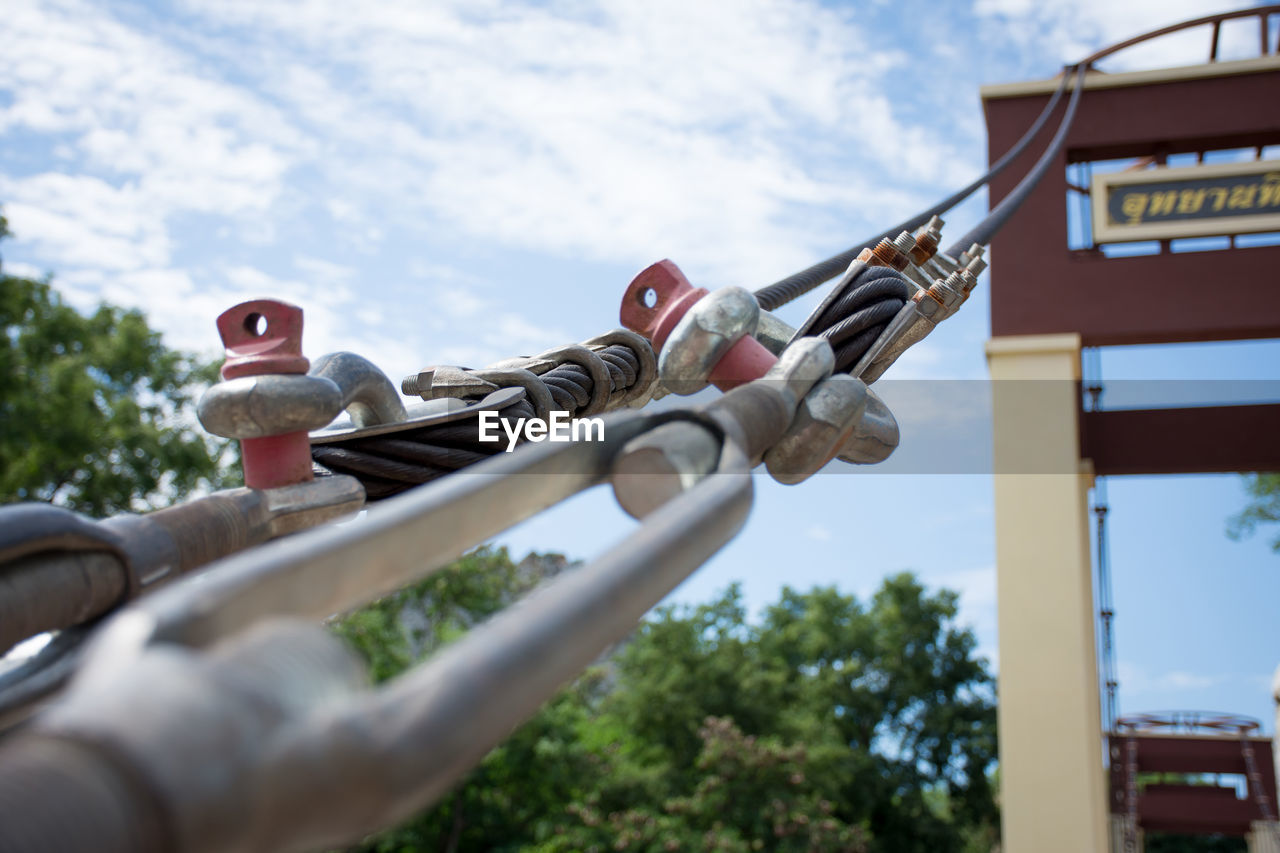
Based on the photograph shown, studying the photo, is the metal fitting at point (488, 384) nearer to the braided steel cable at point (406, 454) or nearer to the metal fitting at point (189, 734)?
the braided steel cable at point (406, 454)

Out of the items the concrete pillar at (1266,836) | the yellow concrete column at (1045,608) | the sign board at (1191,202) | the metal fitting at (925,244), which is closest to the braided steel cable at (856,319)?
the metal fitting at (925,244)

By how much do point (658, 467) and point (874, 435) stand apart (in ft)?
1.23

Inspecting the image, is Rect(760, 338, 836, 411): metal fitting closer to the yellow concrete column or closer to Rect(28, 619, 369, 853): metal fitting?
Rect(28, 619, 369, 853): metal fitting

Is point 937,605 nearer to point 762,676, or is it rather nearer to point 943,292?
point 762,676

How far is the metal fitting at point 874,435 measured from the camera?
938 mm

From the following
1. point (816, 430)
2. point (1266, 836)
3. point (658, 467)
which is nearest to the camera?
point (658, 467)

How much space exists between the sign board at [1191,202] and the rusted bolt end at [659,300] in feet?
22.0

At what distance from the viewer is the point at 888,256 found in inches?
48.1

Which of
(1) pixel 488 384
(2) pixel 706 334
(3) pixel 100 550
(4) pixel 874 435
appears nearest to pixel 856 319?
(4) pixel 874 435

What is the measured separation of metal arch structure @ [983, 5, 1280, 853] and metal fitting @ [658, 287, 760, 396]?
20.5ft

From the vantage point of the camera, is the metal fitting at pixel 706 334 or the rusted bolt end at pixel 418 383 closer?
the metal fitting at pixel 706 334

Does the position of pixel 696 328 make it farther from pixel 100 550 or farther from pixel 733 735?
pixel 733 735

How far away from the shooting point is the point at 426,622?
11.5m

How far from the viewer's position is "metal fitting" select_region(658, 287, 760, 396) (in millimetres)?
833
